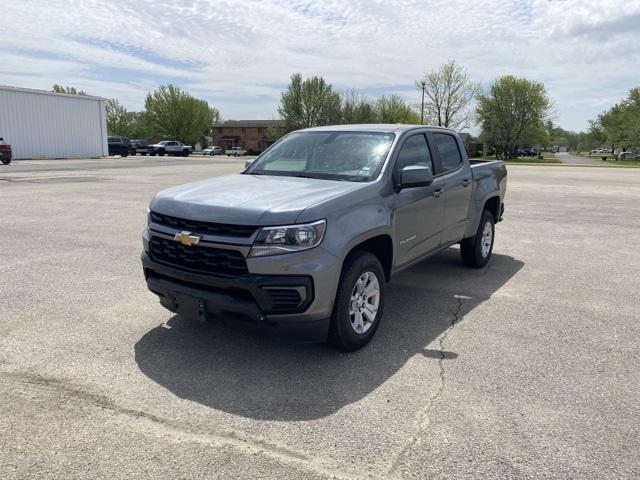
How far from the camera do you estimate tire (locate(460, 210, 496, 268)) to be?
262 inches

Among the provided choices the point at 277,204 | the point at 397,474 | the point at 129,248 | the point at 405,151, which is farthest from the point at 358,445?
the point at 129,248

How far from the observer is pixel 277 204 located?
366cm

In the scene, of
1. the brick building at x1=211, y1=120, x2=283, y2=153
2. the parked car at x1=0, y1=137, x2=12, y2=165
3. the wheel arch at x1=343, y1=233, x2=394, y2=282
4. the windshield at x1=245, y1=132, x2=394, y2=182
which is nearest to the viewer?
the wheel arch at x1=343, y1=233, x2=394, y2=282

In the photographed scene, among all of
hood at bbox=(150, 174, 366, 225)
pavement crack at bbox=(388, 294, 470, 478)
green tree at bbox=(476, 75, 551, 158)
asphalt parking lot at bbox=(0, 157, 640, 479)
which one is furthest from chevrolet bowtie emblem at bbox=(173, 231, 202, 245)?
green tree at bbox=(476, 75, 551, 158)

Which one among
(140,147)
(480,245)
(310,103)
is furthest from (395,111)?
(480,245)

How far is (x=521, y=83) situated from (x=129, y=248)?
73377 millimetres

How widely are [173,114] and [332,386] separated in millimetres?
82222

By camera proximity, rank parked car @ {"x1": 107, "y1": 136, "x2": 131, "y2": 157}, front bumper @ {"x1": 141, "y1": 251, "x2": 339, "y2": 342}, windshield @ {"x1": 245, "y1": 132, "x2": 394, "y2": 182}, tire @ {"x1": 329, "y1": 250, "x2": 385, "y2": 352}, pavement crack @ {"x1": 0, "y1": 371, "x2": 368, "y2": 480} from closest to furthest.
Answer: pavement crack @ {"x1": 0, "y1": 371, "x2": 368, "y2": 480}
front bumper @ {"x1": 141, "y1": 251, "x2": 339, "y2": 342}
tire @ {"x1": 329, "y1": 250, "x2": 385, "y2": 352}
windshield @ {"x1": 245, "y1": 132, "x2": 394, "y2": 182}
parked car @ {"x1": 107, "y1": 136, "x2": 131, "y2": 157}

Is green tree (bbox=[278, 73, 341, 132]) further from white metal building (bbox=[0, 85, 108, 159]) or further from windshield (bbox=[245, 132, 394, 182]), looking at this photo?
windshield (bbox=[245, 132, 394, 182])

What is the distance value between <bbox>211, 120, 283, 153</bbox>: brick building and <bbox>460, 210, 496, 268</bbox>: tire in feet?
279

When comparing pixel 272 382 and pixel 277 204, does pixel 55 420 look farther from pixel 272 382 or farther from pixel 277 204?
pixel 277 204

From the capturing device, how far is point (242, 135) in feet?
310

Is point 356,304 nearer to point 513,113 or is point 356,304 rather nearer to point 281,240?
point 281,240

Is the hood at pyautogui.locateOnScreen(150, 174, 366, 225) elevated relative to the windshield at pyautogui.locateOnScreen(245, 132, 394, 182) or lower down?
lower down
